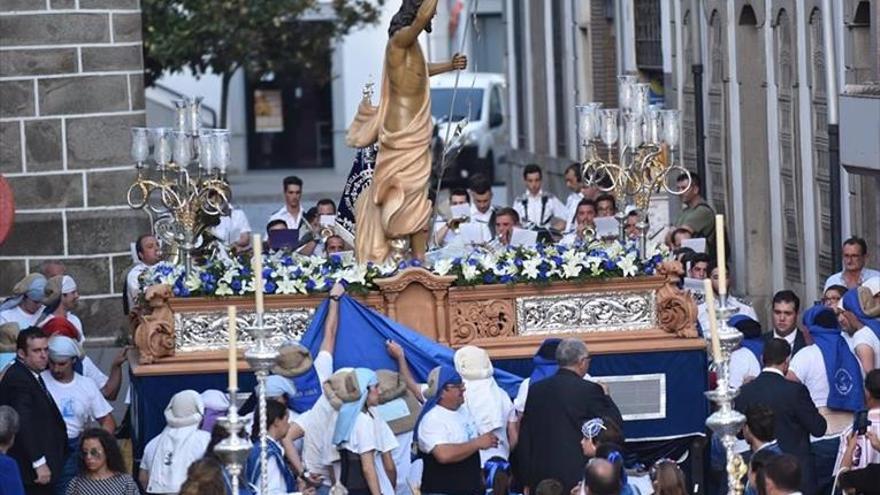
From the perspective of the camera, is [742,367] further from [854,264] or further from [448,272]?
[854,264]

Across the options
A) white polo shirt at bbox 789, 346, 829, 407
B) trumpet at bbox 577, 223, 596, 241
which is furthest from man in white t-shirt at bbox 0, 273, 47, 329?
white polo shirt at bbox 789, 346, 829, 407

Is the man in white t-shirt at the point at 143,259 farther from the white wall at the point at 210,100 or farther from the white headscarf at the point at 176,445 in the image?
the white wall at the point at 210,100

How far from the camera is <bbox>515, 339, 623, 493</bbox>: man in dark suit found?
14.9 m

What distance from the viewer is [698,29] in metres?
29.2

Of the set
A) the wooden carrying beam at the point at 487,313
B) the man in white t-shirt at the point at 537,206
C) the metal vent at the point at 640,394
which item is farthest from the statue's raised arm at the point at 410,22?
the man in white t-shirt at the point at 537,206

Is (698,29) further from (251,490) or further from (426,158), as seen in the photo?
(251,490)

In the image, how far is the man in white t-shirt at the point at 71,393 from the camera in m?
16.3

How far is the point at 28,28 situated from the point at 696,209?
6515mm

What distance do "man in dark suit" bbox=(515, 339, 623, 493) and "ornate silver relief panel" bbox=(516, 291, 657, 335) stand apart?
266cm


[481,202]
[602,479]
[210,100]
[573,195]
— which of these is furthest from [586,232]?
[210,100]

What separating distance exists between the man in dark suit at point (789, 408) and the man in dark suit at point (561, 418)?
784 mm

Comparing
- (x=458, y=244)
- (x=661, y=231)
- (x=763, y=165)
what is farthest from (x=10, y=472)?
(x=763, y=165)

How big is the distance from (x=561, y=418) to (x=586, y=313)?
2971 mm

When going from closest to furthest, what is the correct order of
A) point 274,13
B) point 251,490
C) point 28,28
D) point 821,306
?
point 251,490, point 821,306, point 28,28, point 274,13
